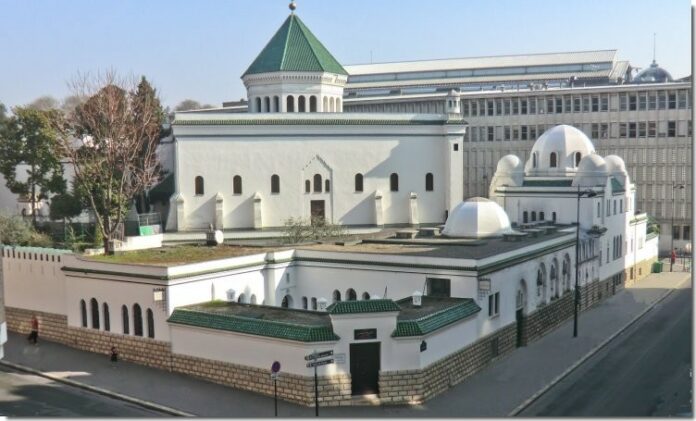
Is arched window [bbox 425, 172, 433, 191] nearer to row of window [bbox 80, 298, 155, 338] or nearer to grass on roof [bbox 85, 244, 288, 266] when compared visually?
grass on roof [bbox 85, 244, 288, 266]

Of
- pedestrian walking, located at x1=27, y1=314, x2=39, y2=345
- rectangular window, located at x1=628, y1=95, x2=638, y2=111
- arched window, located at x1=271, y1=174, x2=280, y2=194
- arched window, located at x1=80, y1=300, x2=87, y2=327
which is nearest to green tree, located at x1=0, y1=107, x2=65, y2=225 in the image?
arched window, located at x1=271, y1=174, x2=280, y2=194

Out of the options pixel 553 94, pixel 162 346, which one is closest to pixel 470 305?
pixel 162 346

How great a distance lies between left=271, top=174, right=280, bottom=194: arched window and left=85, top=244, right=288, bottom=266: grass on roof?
11.0 metres

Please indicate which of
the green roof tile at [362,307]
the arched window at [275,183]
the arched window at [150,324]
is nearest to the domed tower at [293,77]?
the arched window at [275,183]

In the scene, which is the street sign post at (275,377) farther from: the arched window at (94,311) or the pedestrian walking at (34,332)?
the pedestrian walking at (34,332)

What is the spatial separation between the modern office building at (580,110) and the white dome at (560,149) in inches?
698

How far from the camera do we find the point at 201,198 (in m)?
43.7

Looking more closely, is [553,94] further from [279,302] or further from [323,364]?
[323,364]

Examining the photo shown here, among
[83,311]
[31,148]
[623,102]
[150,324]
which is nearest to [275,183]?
[31,148]

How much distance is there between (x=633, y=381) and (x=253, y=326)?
12.6 m

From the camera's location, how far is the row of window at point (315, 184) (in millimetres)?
43719

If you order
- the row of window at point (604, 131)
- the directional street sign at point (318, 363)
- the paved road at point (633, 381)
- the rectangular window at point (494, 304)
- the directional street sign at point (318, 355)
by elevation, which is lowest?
the paved road at point (633, 381)

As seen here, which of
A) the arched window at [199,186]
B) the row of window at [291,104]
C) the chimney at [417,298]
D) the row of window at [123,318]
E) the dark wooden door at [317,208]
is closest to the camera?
the chimney at [417,298]

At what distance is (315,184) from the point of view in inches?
1773
